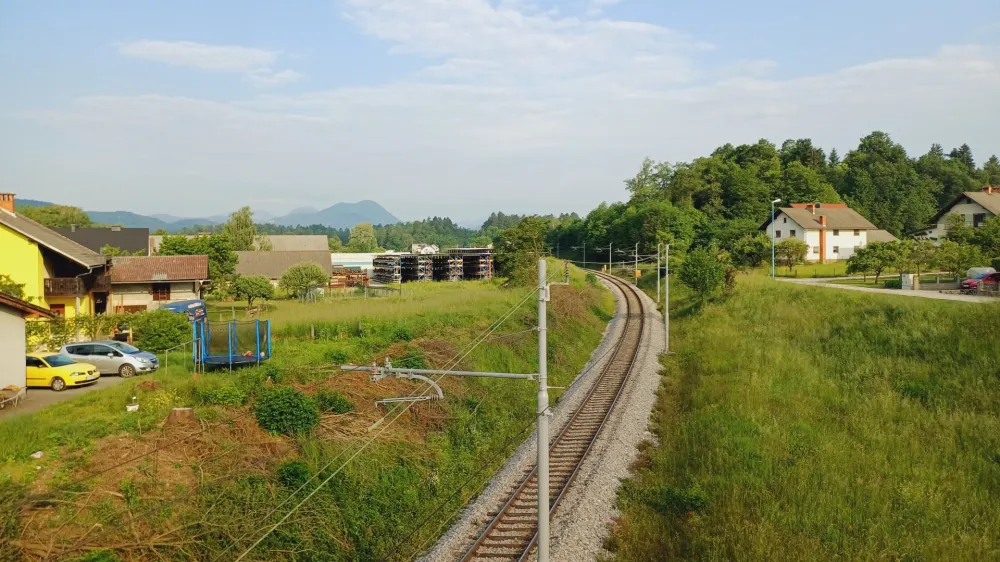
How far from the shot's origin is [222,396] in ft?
64.4

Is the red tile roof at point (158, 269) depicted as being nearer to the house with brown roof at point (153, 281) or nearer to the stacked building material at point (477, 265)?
the house with brown roof at point (153, 281)

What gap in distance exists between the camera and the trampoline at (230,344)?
24.3m

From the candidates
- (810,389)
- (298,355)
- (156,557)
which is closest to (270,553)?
(156,557)

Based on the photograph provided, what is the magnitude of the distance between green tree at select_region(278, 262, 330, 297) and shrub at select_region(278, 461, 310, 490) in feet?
152

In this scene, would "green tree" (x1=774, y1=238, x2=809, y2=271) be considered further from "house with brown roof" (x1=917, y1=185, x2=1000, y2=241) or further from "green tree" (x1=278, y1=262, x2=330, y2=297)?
"green tree" (x1=278, y1=262, x2=330, y2=297)

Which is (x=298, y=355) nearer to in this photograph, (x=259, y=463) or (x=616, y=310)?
(x=259, y=463)

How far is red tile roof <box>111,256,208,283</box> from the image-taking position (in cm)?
4809

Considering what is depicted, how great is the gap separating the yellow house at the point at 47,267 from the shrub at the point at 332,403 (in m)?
20.1

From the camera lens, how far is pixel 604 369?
33.7 metres

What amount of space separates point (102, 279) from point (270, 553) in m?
35.3

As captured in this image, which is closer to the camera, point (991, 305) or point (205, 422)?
point (205, 422)

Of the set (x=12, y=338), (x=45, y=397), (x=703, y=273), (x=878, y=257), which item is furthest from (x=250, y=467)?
(x=878, y=257)

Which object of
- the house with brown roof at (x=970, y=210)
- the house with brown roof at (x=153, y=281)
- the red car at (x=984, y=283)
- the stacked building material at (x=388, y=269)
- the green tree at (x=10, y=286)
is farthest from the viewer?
the stacked building material at (x=388, y=269)

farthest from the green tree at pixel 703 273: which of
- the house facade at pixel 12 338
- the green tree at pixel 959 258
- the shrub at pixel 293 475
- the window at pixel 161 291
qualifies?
the window at pixel 161 291
